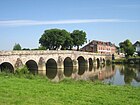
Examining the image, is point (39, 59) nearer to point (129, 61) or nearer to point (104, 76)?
point (104, 76)

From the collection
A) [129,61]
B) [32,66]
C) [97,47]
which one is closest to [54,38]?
[129,61]

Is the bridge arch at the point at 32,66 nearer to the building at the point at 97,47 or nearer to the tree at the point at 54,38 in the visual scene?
the tree at the point at 54,38

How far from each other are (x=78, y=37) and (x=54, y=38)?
9.23 metres

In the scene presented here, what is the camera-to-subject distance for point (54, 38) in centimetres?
7006

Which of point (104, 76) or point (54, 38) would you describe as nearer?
point (104, 76)

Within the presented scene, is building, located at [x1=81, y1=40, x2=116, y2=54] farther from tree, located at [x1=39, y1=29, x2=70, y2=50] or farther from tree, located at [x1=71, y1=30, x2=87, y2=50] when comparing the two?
tree, located at [x1=39, y1=29, x2=70, y2=50]

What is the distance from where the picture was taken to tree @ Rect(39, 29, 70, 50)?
70.1m

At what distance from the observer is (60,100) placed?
10.7m

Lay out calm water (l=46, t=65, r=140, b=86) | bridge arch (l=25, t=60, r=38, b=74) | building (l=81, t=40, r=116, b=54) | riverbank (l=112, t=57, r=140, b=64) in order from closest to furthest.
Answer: calm water (l=46, t=65, r=140, b=86), bridge arch (l=25, t=60, r=38, b=74), riverbank (l=112, t=57, r=140, b=64), building (l=81, t=40, r=116, b=54)

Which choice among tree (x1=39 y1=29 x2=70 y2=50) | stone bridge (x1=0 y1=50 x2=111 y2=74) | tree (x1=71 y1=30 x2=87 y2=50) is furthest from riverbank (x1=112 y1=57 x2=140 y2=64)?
tree (x1=39 y1=29 x2=70 y2=50)

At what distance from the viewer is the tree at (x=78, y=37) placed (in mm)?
76562

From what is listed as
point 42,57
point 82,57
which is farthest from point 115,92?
point 82,57

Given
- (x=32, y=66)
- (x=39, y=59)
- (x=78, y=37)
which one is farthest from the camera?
(x=78, y=37)

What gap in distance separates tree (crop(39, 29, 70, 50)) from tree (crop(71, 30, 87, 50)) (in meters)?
4.39
